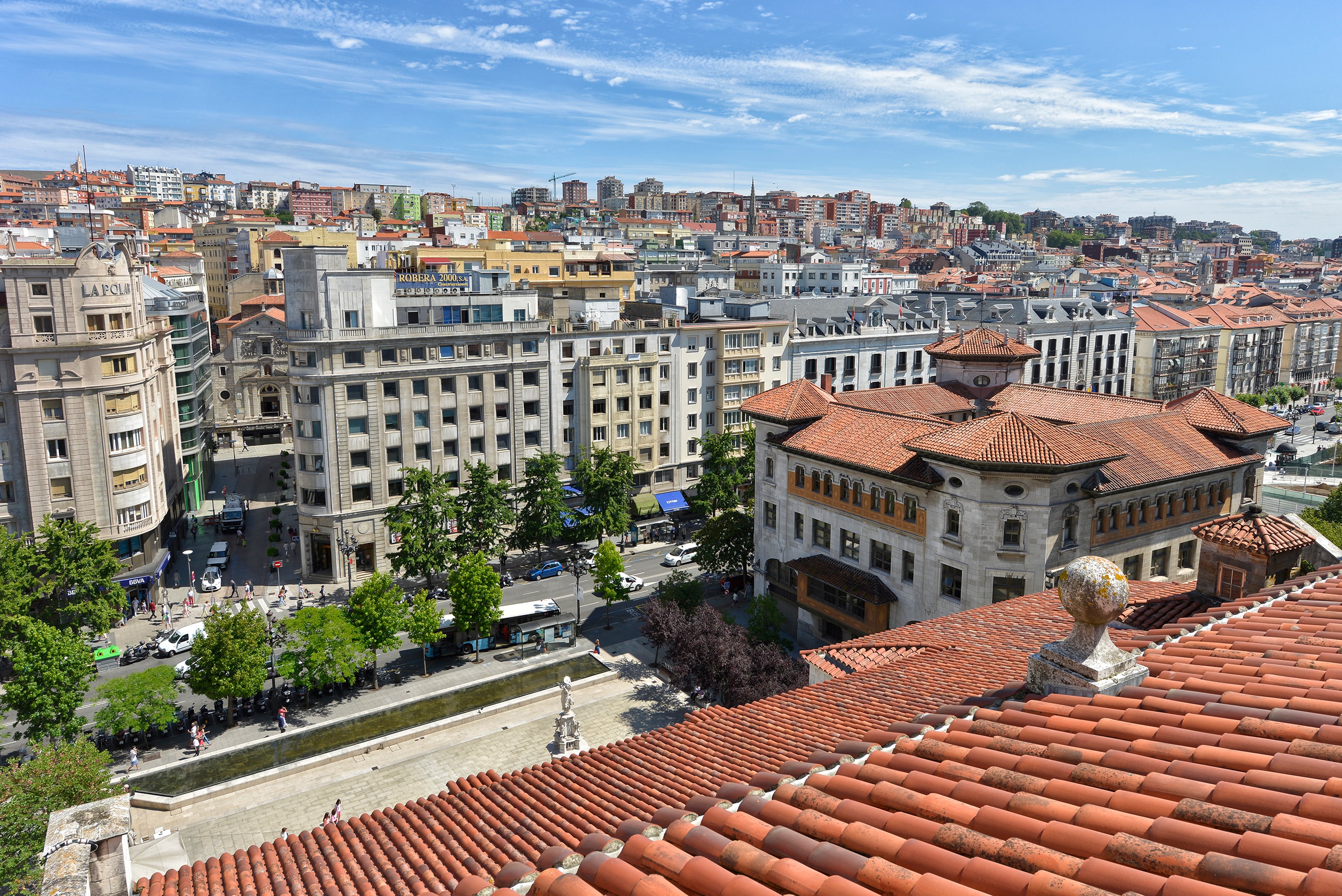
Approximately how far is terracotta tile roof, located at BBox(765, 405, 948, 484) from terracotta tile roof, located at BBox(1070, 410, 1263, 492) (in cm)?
722

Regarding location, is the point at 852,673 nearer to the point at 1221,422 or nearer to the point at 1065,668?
the point at 1065,668

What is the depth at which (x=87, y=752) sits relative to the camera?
30266mm

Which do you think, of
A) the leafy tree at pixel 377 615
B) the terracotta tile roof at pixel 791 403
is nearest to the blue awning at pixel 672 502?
the terracotta tile roof at pixel 791 403

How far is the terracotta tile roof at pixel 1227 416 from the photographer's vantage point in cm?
4738

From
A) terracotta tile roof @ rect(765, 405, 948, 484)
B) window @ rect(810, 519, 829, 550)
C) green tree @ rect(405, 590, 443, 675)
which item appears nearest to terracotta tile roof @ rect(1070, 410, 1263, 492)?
terracotta tile roof @ rect(765, 405, 948, 484)

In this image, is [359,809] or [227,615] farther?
[227,615]

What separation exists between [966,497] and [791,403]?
14156 mm

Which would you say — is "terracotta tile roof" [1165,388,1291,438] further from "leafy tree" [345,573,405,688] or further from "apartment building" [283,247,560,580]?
"apartment building" [283,247,560,580]

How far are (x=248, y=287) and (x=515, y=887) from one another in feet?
479

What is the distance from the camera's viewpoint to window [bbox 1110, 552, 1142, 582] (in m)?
43.8

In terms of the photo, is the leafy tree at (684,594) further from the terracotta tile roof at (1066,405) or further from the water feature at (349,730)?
the terracotta tile roof at (1066,405)

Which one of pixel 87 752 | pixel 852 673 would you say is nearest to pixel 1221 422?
pixel 852 673

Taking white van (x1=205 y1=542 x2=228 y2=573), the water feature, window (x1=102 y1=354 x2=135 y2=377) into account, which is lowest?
the water feature

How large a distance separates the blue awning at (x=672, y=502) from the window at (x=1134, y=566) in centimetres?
4104
